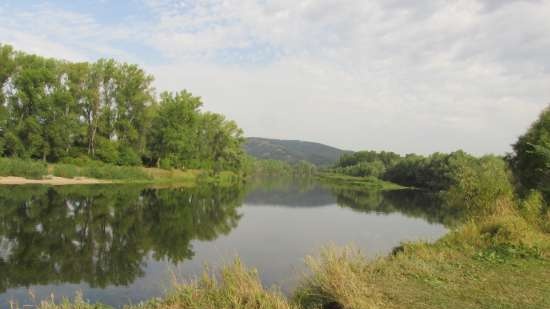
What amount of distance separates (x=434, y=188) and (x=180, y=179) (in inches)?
2100

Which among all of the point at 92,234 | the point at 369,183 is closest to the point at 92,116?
the point at 92,234

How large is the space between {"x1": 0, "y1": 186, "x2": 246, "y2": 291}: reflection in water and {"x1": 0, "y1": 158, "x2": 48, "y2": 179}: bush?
32.2 feet

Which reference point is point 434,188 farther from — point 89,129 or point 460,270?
point 460,270

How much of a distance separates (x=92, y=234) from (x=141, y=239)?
216 centimetres

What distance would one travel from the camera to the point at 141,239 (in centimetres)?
1662

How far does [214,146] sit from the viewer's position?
2928 inches

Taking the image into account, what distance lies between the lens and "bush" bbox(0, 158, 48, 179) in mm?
38156

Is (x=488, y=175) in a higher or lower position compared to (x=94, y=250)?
higher

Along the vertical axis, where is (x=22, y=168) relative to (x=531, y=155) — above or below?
below

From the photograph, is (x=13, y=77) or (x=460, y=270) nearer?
(x=460, y=270)

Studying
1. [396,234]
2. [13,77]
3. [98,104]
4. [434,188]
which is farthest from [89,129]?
[434,188]

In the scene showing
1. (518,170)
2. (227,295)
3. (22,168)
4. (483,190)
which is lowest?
(227,295)

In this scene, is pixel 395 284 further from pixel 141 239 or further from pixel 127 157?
pixel 127 157

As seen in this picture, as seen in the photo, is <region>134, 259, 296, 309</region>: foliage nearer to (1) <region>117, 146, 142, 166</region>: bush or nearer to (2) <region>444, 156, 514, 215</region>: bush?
(2) <region>444, 156, 514, 215</region>: bush
